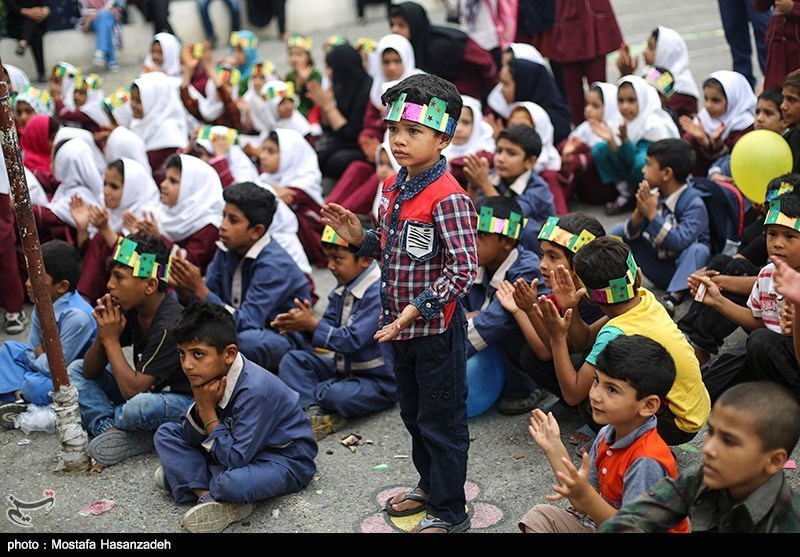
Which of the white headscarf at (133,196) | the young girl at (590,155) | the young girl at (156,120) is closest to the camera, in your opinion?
the white headscarf at (133,196)

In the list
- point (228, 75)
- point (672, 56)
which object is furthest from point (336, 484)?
point (228, 75)

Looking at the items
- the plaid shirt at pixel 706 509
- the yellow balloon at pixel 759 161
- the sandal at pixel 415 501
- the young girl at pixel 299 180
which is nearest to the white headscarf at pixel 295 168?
the young girl at pixel 299 180

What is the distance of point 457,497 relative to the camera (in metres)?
3.53

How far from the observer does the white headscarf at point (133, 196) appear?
6160 mm

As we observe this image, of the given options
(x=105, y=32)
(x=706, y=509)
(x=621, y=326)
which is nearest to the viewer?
(x=706, y=509)

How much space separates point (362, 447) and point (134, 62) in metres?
10.0

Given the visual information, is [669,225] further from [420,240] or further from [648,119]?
[420,240]

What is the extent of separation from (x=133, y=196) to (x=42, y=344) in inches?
65.7

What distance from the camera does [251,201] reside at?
199 inches

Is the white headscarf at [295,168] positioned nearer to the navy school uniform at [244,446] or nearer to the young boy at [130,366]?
the young boy at [130,366]

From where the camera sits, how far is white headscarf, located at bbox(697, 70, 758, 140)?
261 inches

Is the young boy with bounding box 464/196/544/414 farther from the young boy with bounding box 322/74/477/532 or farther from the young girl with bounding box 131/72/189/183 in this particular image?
the young girl with bounding box 131/72/189/183

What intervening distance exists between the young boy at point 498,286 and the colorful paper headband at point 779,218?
3.56 feet
